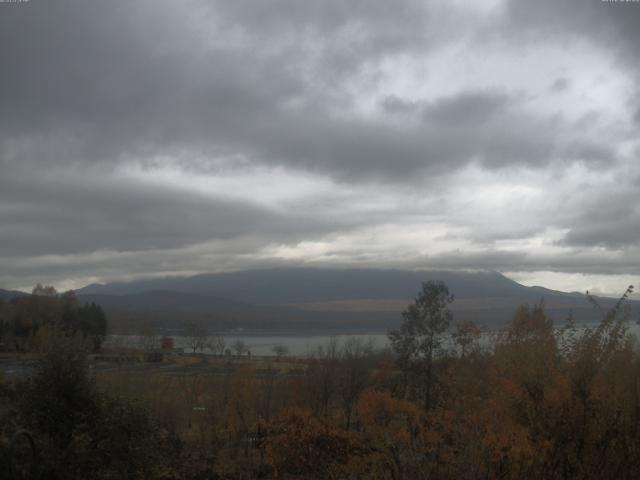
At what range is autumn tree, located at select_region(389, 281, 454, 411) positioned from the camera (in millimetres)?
41500

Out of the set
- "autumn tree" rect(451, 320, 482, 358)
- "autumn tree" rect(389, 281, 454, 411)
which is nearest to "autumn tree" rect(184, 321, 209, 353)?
"autumn tree" rect(389, 281, 454, 411)

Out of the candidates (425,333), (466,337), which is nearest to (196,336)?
(425,333)

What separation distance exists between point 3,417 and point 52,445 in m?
1.84

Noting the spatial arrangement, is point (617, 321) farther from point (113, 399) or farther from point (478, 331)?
point (478, 331)

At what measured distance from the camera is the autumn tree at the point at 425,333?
41500 mm

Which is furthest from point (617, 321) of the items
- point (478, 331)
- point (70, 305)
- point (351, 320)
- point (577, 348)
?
point (351, 320)

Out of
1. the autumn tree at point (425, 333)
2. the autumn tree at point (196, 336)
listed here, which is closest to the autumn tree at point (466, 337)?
the autumn tree at point (425, 333)

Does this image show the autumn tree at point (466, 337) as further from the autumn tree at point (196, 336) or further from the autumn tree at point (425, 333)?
the autumn tree at point (196, 336)

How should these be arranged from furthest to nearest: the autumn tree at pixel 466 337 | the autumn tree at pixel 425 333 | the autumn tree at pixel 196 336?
the autumn tree at pixel 196 336, the autumn tree at pixel 425 333, the autumn tree at pixel 466 337

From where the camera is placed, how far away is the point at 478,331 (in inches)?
1606

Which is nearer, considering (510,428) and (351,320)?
(510,428)

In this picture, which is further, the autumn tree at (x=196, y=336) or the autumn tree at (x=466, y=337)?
the autumn tree at (x=196, y=336)

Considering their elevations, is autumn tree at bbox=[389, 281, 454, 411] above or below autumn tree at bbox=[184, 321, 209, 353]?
above

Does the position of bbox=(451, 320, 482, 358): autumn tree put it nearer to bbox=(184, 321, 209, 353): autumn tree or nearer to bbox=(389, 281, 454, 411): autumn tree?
bbox=(389, 281, 454, 411): autumn tree
